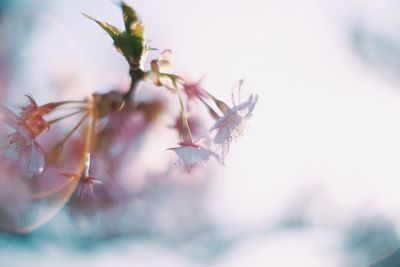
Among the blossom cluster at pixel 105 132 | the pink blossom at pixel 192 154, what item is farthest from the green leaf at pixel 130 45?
the pink blossom at pixel 192 154

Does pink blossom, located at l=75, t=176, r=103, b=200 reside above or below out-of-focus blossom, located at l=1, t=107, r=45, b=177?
below

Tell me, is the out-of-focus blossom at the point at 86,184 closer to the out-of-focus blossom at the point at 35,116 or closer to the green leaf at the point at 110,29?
the out-of-focus blossom at the point at 35,116

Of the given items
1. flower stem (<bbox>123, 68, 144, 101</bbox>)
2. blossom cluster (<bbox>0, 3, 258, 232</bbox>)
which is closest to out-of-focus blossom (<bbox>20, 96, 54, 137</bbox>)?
blossom cluster (<bbox>0, 3, 258, 232</bbox>)

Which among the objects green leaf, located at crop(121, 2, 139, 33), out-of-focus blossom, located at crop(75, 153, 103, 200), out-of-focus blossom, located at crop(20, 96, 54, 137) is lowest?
out-of-focus blossom, located at crop(75, 153, 103, 200)

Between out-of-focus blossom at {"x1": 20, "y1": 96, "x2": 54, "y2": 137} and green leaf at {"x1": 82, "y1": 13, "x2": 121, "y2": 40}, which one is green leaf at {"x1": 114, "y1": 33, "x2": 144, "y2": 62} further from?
out-of-focus blossom at {"x1": 20, "y1": 96, "x2": 54, "y2": 137}

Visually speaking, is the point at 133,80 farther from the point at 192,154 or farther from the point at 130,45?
the point at 192,154

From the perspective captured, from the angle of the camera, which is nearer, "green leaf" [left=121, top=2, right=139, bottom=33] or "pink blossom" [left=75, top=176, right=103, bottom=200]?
"green leaf" [left=121, top=2, right=139, bottom=33]

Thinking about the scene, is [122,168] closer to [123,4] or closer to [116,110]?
[116,110]
